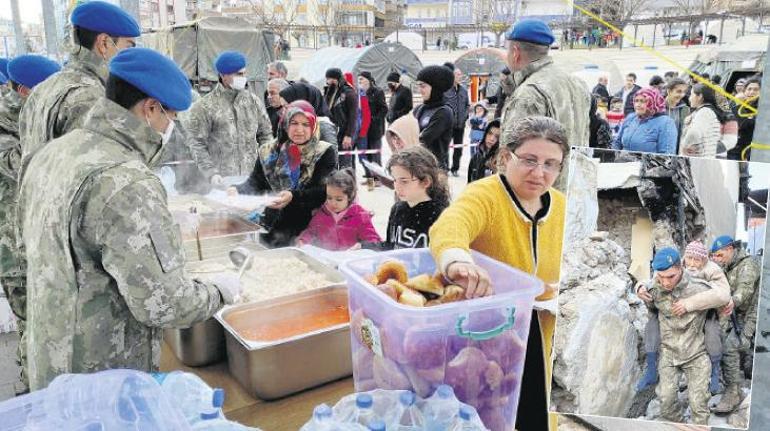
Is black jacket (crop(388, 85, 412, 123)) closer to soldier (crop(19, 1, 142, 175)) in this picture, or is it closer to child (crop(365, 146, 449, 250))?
soldier (crop(19, 1, 142, 175))

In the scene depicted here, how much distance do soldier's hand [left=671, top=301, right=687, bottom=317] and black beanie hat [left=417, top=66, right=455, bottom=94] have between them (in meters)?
3.34

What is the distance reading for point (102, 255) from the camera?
133 cm

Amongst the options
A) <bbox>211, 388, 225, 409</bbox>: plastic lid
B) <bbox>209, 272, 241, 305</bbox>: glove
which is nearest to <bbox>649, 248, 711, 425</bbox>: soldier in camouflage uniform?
<bbox>211, 388, 225, 409</bbox>: plastic lid

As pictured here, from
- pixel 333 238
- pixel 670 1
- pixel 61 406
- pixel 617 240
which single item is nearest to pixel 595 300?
pixel 617 240

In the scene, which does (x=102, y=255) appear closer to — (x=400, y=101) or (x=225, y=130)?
(x=225, y=130)

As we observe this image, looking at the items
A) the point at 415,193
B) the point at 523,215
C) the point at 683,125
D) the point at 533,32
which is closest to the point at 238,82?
the point at 533,32

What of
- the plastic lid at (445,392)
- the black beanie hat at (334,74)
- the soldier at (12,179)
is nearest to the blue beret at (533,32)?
the plastic lid at (445,392)

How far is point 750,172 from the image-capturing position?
1.10m

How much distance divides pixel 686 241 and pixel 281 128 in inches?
99.5

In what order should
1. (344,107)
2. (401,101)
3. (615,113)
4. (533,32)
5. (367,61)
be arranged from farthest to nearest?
(367,61) → (615,113) → (344,107) → (401,101) → (533,32)

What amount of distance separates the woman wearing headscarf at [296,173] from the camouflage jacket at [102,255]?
1.61 m

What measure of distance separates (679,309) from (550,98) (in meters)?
1.67

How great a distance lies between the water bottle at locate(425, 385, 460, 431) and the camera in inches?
43.1

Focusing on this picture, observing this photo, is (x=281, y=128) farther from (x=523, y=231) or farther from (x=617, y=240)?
(x=617, y=240)
